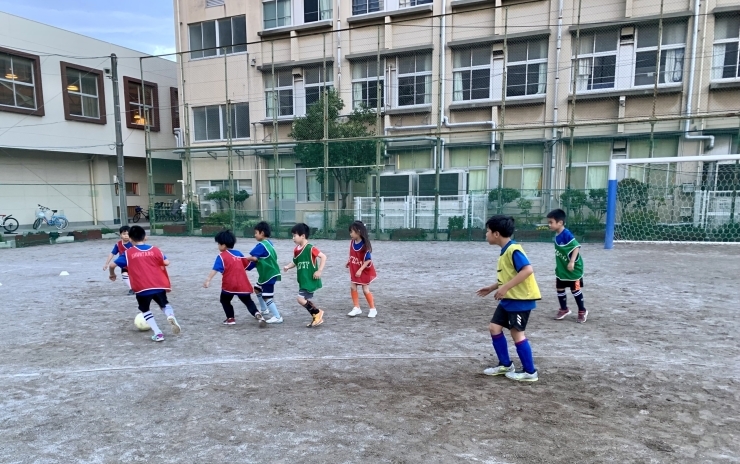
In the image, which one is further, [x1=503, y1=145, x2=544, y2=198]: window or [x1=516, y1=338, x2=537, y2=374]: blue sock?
[x1=503, y1=145, x2=544, y2=198]: window

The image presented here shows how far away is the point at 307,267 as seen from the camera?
18.4 feet

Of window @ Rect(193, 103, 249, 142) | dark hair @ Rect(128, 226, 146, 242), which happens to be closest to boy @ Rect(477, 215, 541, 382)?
dark hair @ Rect(128, 226, 146, 242)

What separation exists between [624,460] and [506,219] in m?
1.95

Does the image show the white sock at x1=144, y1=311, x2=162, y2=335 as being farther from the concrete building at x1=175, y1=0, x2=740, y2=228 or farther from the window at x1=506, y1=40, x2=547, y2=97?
the window at x1=506, y1=40, x2=547, y2=97

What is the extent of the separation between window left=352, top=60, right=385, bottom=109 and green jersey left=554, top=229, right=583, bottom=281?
14.1m

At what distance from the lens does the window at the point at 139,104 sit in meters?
25.4

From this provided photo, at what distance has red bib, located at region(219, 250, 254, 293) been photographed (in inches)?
215

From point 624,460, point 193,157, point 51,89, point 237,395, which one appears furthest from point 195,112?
point 624,460

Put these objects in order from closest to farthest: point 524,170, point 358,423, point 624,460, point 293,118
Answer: point 624,460, point 358,423, point 524,170, point 293,118

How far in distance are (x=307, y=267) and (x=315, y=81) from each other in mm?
16174

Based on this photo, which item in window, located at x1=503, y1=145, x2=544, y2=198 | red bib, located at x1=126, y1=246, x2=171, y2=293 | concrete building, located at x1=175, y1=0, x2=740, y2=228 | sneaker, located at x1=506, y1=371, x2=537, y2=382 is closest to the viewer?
sneaker, located at x1=506, y1=371, x2=537, y2=382

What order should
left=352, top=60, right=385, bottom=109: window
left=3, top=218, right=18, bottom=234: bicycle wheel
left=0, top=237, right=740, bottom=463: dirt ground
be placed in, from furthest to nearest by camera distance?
left=3, top=218, right=18, bottom=234: bicycle wheel < left=352, top=60, right=385, bottom=109: window < left=0, top=237, right=740, bottom=463: dirt ground

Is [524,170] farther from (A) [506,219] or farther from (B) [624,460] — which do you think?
(B) [624,460]

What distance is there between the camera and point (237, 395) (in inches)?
Answer: 146
